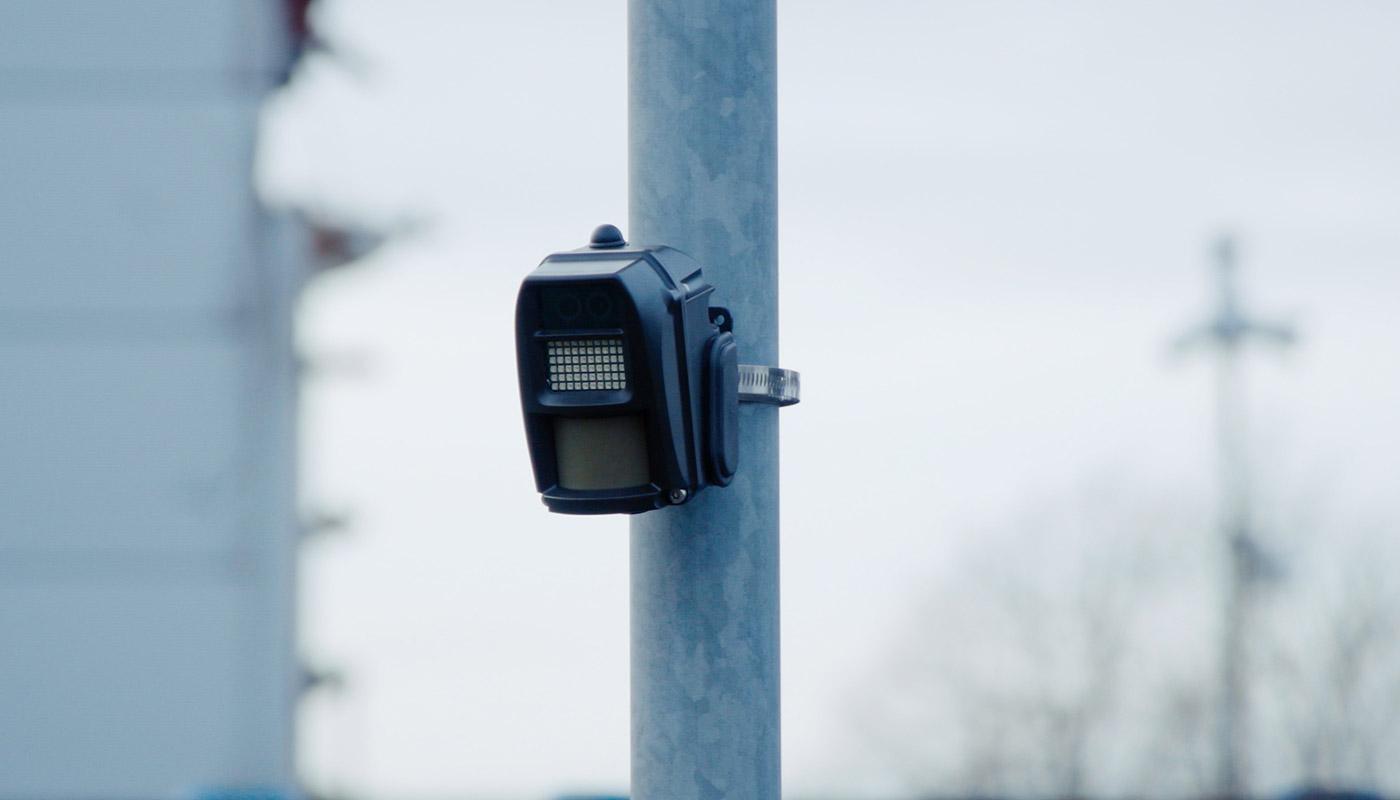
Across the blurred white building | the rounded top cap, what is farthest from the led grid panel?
the blurred white building

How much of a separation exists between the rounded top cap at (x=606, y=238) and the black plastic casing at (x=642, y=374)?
2 centimetres

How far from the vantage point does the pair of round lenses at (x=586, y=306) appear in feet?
8.17

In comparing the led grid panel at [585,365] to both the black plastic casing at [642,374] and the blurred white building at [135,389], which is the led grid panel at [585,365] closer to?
the black plastic casing at [642,374]

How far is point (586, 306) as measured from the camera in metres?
2.50

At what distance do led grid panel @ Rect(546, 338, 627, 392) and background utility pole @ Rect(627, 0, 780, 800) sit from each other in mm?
285

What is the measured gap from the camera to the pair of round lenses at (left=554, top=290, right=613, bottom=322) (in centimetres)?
249

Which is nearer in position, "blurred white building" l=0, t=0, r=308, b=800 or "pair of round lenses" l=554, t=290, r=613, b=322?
"pair of round lenses" l=554, t=290, r=613, b=322

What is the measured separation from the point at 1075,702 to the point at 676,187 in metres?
39.9

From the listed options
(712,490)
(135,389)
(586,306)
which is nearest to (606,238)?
(586,306)

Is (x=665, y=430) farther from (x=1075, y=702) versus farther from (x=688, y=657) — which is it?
(x=1075, y=702)

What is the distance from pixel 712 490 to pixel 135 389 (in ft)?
71.2

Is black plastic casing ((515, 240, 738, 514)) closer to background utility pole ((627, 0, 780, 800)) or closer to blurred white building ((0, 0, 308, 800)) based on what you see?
background utility pole ((627, 0, 780, 800))

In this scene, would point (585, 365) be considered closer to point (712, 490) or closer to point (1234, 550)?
point (712, 490)

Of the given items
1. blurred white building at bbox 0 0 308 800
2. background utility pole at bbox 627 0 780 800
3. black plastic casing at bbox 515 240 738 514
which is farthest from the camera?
blurred white building at bbox 0 0 308 800
